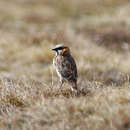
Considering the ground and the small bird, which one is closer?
the ground

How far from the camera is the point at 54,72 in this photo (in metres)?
7.71

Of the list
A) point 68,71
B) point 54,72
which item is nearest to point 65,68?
point 68,71

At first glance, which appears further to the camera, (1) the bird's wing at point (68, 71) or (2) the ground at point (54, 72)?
(1) the bird's wing at point (68, 71)

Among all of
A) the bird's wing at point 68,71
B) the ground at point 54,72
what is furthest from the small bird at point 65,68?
the ground at point 54,72

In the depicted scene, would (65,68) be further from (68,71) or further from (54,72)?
(54,72)

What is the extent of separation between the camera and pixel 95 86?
4352 millimetres

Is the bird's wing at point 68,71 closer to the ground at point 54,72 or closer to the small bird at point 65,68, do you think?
the small bird at point 65,68

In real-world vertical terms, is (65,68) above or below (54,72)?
above

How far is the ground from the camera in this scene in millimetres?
3555

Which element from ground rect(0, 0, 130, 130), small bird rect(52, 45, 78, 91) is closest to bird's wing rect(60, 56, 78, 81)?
small bird rect(52, 45, 78, 91)

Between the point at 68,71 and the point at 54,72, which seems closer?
the point at 68,71

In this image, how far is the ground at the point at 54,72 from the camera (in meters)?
3.55

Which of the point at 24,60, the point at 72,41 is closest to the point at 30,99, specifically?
the point at 24,60

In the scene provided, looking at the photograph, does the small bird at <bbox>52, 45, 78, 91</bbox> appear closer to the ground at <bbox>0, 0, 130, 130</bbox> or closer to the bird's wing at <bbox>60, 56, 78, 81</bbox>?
the bird's wing at <bbox>60, 56, 78, 81</bbox>
